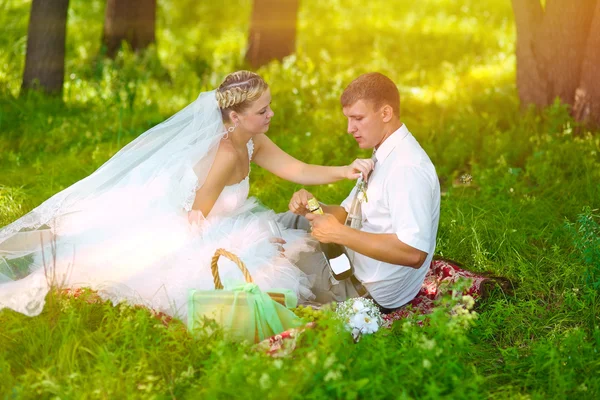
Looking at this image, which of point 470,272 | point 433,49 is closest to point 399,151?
point 470,272

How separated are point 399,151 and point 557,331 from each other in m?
1.53

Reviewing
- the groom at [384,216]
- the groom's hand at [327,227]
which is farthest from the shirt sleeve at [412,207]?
the groom's hand at [327,227]

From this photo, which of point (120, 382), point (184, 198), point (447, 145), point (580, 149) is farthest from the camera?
point (447, 145)

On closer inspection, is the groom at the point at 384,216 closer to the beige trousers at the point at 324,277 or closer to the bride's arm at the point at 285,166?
the beige trousers at the point at 324,277

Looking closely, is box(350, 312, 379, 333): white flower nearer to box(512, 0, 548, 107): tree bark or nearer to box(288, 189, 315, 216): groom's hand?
box(288, 189, 315, 216): groom's hand

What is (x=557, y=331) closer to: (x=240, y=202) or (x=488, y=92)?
(x=240, y=202)

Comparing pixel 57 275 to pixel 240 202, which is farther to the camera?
pixel 240 202

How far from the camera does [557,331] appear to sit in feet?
16.3

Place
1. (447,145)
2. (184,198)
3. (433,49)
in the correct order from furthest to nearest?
(433,49), (447,145), (184,198)

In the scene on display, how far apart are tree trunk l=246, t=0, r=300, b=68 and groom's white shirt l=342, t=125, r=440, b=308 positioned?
7.07 meters

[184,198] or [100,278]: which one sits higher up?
[184,198]

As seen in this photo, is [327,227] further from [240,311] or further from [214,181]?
[214,181]

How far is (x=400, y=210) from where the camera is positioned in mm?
4668

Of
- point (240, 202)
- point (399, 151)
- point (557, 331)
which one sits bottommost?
point (557, 331)
